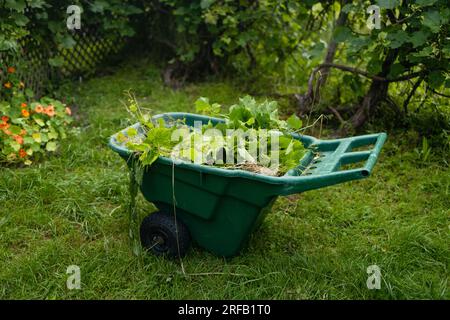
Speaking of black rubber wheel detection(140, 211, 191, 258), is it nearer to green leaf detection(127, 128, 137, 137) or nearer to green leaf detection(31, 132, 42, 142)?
green leaf detection(127, 128, 137, 137)

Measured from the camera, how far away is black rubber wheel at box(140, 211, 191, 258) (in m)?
2.32

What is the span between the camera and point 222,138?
219 centimetres

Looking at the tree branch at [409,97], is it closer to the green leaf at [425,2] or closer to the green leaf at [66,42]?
the green leaf at [425,2]

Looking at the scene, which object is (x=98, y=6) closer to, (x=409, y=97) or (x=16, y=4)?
(x=16, y=4)

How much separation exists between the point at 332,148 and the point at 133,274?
1145 mm

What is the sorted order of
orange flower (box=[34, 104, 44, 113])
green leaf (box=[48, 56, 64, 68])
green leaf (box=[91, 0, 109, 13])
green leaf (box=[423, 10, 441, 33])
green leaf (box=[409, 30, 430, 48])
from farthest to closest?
green leaf (box=[91, 0, 109, 13])
green leaf (box=[48, 56, 64, 68])
orange flower (box=[34, 104, 44, 113])
green leaf (box=[409, 30, 430, 48])
green leaf (box=[423, 10, 441, 33])

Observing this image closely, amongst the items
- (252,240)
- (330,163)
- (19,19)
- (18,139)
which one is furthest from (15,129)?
(330,163)

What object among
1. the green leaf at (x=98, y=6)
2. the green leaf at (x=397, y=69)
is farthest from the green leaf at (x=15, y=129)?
the green leaf at (x=397, y=69)

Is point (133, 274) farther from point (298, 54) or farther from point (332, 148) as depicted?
point (298, 54)

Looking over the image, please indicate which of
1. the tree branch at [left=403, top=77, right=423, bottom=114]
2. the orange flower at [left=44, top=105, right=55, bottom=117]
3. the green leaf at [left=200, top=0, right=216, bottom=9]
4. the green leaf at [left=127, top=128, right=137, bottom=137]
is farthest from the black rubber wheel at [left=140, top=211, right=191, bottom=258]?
the green leaf at [left=200, top=0, right=216, bottom=9]

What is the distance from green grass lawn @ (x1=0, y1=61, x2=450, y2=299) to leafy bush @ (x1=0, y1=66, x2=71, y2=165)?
0.11m

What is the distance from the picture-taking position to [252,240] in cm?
254

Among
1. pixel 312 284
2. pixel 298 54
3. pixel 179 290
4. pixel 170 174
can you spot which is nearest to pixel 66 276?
pixel 179 290

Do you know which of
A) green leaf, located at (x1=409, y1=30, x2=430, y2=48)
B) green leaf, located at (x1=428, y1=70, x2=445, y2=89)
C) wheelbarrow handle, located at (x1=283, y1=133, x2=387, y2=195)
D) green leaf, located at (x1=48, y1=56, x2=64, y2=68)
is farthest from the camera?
green leaf, located at (x1=48, y1=56, x2=64, y2=68)
